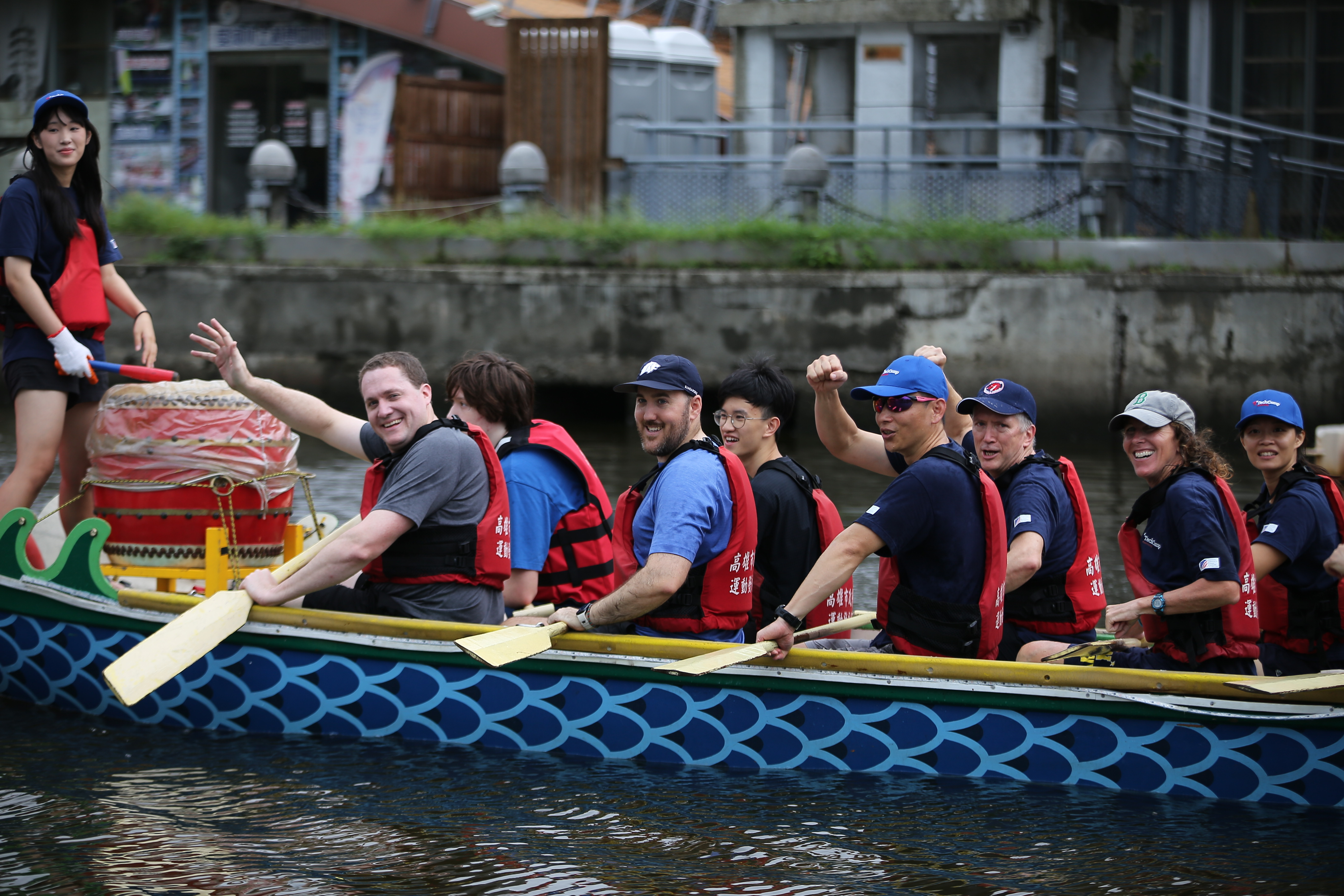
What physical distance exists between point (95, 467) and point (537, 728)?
2.05m

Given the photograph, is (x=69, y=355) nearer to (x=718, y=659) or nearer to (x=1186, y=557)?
(x=718, y=659)

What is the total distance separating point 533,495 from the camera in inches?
203

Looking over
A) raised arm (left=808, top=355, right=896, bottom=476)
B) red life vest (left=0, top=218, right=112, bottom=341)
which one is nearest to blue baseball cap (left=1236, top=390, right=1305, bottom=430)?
raised arm (left=808, top=355, right=896, bottom=476)

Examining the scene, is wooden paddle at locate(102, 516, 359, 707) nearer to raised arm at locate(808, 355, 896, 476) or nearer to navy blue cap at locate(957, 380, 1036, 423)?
raised arm at locate(808, 355, 896, 476)

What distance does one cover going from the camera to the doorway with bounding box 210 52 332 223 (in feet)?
66.7

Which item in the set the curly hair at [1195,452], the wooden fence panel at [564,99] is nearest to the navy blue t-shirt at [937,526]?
the curly hair at [1195,452]

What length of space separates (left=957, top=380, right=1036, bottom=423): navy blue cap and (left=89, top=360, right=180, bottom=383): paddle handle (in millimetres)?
2873

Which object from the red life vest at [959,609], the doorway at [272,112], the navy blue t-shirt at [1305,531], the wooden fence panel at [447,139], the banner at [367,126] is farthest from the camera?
the doorway at [272,112]

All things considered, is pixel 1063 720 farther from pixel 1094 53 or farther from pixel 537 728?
pixel 1094 53

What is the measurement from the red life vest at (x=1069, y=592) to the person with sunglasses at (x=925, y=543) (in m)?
0.41

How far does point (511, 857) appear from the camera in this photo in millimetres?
4324

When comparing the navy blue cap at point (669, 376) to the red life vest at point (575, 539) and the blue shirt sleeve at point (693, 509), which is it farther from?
the red life vest at point (575, 539)

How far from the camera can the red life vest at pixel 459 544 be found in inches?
194

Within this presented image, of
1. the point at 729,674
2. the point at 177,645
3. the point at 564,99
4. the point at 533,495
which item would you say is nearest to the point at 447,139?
the point at 564,99
